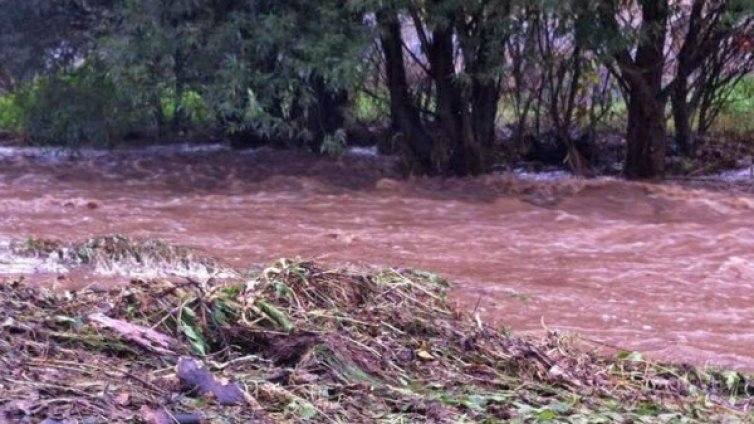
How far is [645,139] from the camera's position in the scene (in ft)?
49.8

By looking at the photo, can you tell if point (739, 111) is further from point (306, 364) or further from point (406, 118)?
point (306, 364)

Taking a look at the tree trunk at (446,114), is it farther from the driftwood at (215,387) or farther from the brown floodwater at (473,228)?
the driftwood at (215,387)

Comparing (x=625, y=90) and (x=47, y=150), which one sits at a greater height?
(x=625, y=90)

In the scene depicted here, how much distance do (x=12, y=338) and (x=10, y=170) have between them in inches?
461

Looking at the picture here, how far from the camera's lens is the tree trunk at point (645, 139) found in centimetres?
1502

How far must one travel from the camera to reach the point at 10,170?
1563cm

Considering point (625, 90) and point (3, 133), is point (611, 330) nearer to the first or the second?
point (625, 90)

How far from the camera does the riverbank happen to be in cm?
414

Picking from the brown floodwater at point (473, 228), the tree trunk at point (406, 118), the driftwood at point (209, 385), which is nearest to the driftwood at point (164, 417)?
the driftwood at point (209, 385)

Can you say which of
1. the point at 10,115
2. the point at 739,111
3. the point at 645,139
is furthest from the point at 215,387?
the point at 10,115

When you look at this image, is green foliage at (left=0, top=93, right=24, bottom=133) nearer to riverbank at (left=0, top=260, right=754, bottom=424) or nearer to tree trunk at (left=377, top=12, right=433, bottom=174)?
tree trunk at (left=377, top=12, right=433, bottom=174)

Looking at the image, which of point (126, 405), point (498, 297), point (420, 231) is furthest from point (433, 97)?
point (126, 405)

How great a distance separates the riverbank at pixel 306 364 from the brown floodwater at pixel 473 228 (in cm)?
Result: 124

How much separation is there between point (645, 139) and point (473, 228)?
15.7 ft
